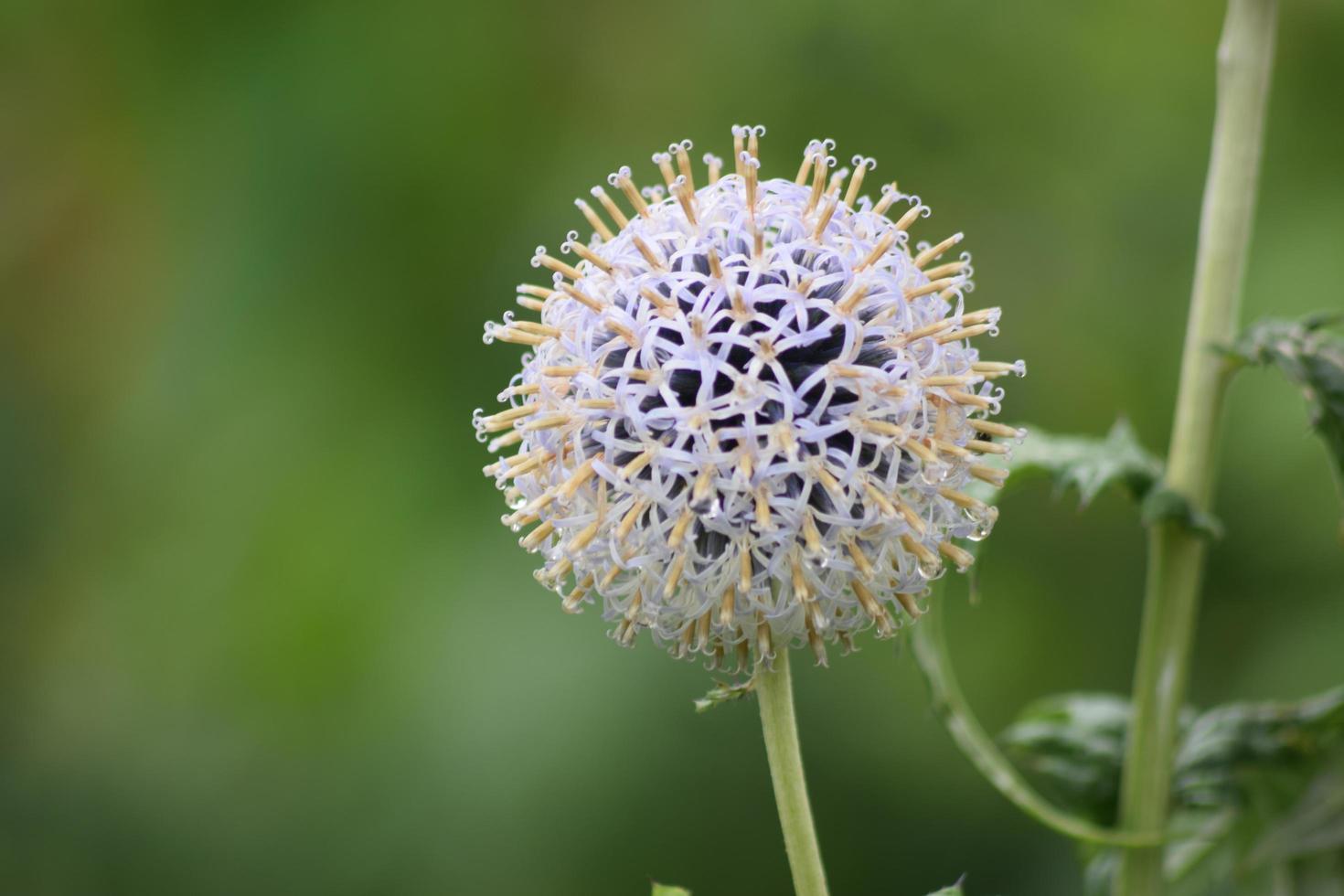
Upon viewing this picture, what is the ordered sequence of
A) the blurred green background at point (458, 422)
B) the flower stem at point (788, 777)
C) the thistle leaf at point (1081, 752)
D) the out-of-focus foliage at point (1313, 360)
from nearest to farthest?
1. the flower stem at point (788, 777)
2. the out-of-focus foliage at point (1313, 360)
3. the thistle leaf at point (1081, 752)
4. the blurred green background at point (458, 422)

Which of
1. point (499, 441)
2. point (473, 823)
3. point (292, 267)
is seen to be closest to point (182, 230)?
point (292, 267)

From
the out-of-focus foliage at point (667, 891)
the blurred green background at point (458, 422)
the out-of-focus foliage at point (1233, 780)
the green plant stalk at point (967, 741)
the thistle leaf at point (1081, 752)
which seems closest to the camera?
the out-of-focus foliage at point (667, 891)

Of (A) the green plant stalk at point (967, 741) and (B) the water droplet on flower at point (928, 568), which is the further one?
(A) the green plant stalk at point (967, 741)

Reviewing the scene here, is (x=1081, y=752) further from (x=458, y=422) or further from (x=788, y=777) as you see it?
(x=458, y=422)

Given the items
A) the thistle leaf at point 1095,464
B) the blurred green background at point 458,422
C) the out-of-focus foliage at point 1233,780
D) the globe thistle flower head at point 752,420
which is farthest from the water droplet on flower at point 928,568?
the blurred green background at point 458,422

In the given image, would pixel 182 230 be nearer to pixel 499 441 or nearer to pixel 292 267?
pixel 292 267

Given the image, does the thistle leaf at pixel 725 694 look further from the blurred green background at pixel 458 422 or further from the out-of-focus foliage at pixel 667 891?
the blurred green background at pixel 458 422

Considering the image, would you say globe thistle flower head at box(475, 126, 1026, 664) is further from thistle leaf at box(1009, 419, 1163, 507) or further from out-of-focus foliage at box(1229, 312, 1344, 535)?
out-of-focus foliage at box(1229, 312, 1344, 535)
